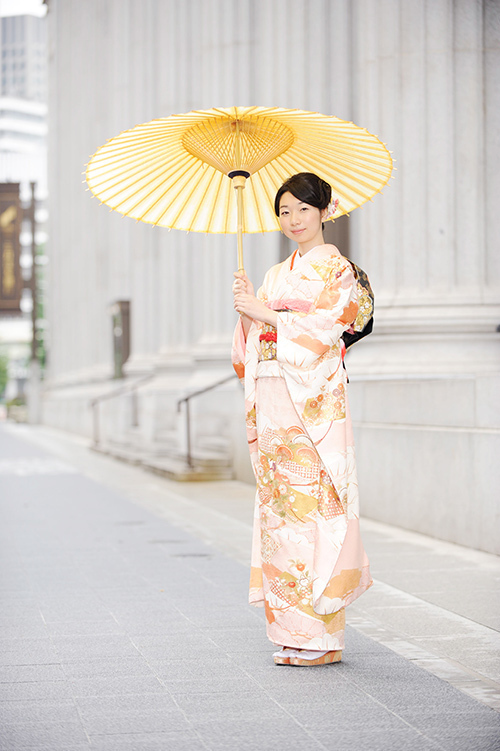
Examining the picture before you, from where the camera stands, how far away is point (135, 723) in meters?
3.84

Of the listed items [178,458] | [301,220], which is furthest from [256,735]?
[178,458]

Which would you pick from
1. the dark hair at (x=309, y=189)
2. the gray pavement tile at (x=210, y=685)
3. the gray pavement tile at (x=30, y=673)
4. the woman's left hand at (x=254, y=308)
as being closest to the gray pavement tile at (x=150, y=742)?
the gray pavement tile at (x=210, y=685)

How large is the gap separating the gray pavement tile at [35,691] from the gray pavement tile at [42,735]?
368mm

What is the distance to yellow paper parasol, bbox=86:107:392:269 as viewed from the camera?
5039 mm

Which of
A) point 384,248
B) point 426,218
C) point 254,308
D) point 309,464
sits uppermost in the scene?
point 426,218

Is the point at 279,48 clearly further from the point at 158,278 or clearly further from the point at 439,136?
the point at 158,278

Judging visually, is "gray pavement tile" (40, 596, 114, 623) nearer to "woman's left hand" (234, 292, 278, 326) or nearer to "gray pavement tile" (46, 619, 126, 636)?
"gray pavement tile" (46, 619, 126, 636)

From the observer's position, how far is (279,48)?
13.6 m

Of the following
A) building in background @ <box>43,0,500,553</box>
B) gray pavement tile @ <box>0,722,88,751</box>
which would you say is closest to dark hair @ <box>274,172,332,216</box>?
gray pavement tile @ <box>0,722,88,751</box>

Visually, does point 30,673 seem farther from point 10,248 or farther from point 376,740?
point 10,248

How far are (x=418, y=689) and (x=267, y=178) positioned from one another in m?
2.62

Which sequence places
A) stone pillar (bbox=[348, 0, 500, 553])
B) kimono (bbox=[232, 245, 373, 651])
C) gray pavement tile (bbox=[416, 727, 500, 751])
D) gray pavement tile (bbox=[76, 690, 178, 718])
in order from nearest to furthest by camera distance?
gray pavement tile (bbox=[416, 727, 500, 751]), gray pavement tile (bbox=[76, 690, 178, 718]), kimono (bbox=[232, 245, 373, 651]), stone pillar (bbox=[348, 0, 500, 553])

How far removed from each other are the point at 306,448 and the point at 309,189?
1.16 metres

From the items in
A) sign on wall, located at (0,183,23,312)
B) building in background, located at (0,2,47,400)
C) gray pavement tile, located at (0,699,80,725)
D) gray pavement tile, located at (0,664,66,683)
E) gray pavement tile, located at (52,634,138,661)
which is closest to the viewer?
gray pavement tile, located at (0,699,80,725)
